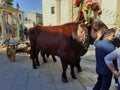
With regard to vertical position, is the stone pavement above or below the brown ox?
below

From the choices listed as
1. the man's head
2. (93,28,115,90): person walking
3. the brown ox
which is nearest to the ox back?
the brown ox

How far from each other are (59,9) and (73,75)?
65.3ft

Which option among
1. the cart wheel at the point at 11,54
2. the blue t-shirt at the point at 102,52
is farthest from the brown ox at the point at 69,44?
the cart wheel at the point at 11,54

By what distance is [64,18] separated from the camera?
22.9 m

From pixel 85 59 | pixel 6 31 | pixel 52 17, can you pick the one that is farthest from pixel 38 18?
pixel 85 59

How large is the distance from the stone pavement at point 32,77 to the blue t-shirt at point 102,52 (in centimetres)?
133

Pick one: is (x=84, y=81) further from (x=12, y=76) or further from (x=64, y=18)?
(x=64, y=18)

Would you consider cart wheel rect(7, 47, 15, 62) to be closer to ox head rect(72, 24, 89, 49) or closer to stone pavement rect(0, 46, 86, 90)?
stone pavement rect(0, 46, 86, 90)

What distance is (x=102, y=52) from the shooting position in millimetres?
3119

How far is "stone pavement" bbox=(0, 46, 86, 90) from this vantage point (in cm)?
453

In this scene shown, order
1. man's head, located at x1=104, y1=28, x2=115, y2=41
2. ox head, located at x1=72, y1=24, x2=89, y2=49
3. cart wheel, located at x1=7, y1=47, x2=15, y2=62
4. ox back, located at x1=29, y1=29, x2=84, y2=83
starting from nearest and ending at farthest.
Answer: man's head, located at x1=104, y1=28, x2=115, y2=41
ox head, located at x1=72, y1=24, x2=89, y2=49
ox back, located at x1=29, y1=29, x2=84, y2=83
cart wheel, located at x1=7, y1=47, x2=15, y2=62

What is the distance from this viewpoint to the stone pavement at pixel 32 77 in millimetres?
4531

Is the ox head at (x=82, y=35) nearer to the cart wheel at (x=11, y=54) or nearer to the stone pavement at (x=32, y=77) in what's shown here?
the stone pavement at (x=32, y=77)

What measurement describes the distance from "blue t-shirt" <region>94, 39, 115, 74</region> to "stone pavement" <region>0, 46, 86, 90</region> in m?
1.33
